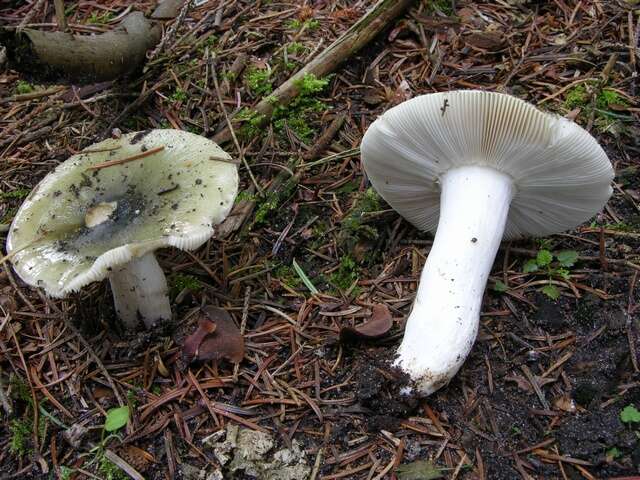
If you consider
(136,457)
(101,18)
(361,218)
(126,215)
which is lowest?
(136,457)

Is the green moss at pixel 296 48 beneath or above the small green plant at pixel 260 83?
above

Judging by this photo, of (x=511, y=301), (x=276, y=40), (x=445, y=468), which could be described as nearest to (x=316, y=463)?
(x=445, y=468)

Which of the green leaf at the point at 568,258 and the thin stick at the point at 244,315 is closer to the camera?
the thin stick at the point at 244,315

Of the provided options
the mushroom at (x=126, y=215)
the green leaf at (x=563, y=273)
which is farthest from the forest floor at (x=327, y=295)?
the mushroom at (x=126, y=215)

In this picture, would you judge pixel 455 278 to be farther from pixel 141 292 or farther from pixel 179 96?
pixel 179 96

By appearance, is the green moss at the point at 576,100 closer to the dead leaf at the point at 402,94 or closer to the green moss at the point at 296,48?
the dead leaf at the point at 402,94

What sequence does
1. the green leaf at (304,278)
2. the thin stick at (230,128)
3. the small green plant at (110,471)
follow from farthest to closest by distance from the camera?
the thin stick at (230,128), the green leaf at (304,278), the small green plant at (110,471)

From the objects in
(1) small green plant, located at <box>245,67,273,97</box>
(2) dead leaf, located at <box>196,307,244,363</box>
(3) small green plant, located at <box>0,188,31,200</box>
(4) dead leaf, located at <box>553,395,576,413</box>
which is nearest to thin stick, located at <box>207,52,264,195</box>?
(1) small green plant, located at <box>245,67,273,97</box>

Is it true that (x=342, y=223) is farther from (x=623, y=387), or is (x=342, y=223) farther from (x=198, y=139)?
(x=623, y=387)

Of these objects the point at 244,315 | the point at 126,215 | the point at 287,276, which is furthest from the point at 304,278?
the point at 126,215
